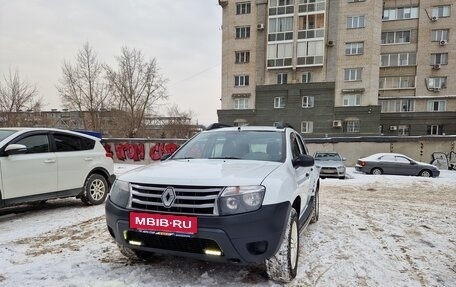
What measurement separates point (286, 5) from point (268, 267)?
Answer: 33700mm

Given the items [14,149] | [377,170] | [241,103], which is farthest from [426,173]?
[241,103]

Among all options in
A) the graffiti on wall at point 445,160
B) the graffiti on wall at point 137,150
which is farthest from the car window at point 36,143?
the graffiti on wall at point 445,160

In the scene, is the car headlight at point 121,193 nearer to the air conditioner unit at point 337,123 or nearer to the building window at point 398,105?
the air conditioner unit at point 337,123

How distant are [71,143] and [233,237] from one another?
509 cm

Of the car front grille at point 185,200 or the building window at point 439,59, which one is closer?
the car front grille at point 185,200

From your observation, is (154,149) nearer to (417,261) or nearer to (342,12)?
(417,261)

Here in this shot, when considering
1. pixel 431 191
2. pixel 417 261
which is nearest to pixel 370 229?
pixel 417 261

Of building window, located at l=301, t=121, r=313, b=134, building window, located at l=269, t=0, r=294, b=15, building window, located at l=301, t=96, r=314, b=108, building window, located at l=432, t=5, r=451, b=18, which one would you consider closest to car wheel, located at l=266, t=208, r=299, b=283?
building window, located at l=301, t=121, r=313, b=134

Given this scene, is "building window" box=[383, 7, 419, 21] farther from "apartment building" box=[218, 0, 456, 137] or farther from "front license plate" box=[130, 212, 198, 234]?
"front license plate" box=[130, 212, 198, 234]

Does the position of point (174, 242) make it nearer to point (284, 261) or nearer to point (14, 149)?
point (284, 261)

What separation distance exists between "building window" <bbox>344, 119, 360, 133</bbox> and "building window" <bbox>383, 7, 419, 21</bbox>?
12.8 m

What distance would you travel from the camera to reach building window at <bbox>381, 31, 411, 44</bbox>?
111 ft

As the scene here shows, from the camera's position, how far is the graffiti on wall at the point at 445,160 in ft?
67.9

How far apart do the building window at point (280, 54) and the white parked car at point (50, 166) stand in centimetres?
2808
